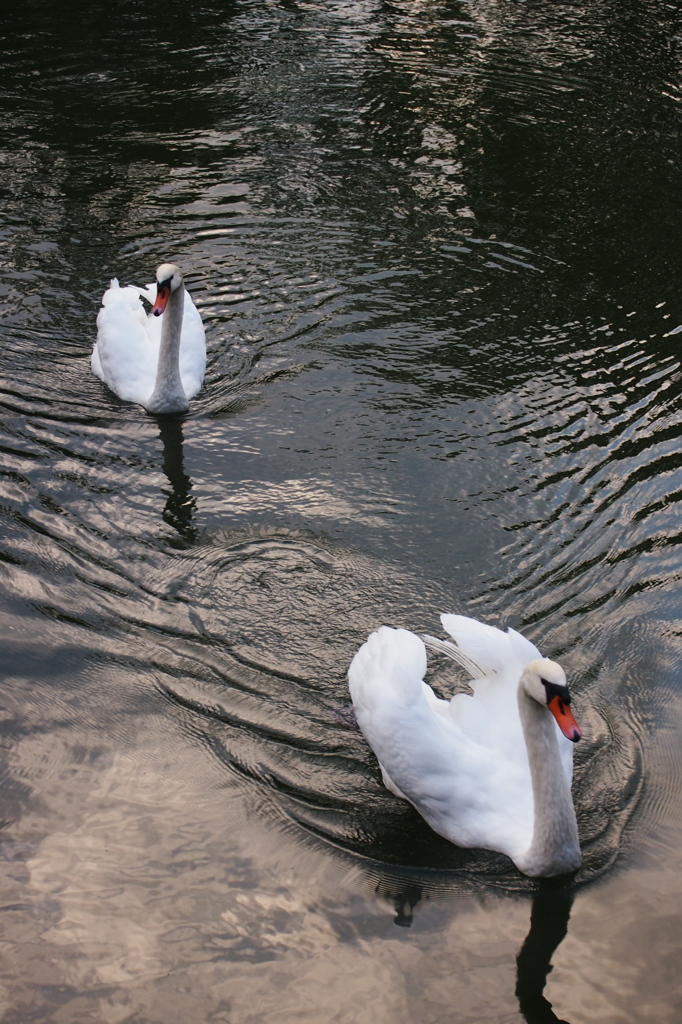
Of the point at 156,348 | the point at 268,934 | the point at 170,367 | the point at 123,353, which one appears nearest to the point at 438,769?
the point at 268,934

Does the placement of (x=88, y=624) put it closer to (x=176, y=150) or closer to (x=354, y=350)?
(x=354, y=350)

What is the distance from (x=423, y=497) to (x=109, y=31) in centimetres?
1128

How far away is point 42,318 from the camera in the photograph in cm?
916

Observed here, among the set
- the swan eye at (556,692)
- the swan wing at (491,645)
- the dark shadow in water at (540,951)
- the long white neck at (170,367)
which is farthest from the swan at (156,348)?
the dark shadow in water at (540,951)

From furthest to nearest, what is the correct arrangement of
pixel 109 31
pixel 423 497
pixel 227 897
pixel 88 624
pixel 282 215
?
pixel 109 31
pixel 282 215
pixel 423 497
pixel 88 624
pixel 227 897

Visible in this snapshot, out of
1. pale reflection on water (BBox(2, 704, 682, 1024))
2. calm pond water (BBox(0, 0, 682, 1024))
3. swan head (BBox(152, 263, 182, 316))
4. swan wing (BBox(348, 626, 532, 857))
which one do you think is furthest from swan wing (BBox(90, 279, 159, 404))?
swan wing (BBox(348, 626, 532, 857))

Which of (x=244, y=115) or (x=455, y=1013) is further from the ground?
(x=244, y=115)

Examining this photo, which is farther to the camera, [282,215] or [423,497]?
[282,215]

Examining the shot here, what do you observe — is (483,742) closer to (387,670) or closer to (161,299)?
(387,670)

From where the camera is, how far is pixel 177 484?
7562mm

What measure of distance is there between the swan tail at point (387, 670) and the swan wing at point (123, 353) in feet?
12.3

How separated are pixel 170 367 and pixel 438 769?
4.31 m

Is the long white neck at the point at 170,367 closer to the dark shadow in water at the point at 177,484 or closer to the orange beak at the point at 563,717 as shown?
the dark shadow in water at the point at 177,484

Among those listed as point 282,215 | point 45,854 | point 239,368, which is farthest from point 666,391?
point 45,854
